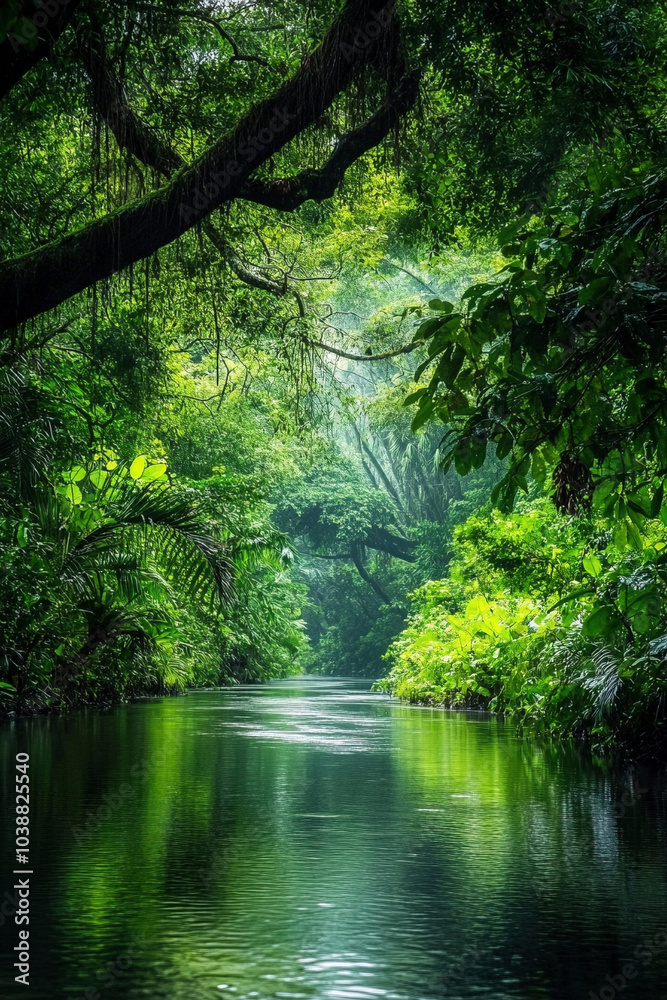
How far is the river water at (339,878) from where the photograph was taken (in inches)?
125

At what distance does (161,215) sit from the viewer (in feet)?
31.1

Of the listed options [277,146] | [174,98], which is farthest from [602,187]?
[174,98]

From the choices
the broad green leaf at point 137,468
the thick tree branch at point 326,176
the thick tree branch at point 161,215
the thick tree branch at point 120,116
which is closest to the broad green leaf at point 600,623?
the thick tree branch at point 161,215

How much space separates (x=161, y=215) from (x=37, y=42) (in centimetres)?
177

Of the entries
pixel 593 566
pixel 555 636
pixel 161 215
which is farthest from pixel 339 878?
pixel 555 636

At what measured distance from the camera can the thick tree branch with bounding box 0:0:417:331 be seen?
9.34 meters

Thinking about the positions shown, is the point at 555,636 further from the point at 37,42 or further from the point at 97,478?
the point at 37,42

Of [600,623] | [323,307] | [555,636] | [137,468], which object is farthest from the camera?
[323,307]

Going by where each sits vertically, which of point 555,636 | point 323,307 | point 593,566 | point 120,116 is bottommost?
point 555,636

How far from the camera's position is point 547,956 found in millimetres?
3410

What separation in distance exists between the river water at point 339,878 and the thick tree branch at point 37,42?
4572 millimetres

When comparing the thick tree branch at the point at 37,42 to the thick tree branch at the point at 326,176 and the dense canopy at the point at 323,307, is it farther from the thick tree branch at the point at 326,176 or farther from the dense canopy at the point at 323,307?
the thick tree branch at the point at 326,176

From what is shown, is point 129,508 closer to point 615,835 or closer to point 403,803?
point 403,803

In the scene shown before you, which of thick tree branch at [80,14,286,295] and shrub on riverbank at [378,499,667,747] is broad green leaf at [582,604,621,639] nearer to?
shrub on riverbank at [378,499,667,747]
